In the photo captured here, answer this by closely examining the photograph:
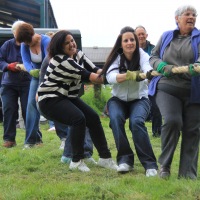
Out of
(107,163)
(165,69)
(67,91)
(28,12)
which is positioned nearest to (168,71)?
(165,69)

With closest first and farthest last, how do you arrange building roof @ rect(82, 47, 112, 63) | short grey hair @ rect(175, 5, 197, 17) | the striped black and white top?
short grey hair @ rect(175, 5, 197, 17) → the striped black and white top → building roof @ rect(82, 47, 112, 63)

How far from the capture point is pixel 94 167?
560cm

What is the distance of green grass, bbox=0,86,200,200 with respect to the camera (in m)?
4.03

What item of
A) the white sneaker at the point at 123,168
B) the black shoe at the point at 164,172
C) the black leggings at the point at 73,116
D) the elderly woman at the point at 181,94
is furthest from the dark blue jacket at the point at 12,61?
the black shoe at the point at 164,172

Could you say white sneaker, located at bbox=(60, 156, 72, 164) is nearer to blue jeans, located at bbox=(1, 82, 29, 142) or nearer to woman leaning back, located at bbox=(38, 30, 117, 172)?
woman leaning back, located at bbox=(38, 30, 117, 172)

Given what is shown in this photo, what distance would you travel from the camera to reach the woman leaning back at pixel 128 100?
5.11 metres

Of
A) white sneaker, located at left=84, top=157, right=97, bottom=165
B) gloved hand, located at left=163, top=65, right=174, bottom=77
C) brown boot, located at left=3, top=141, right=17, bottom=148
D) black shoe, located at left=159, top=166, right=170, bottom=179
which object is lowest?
brown boot, located at left=3, top=141, right=17, bottom=148

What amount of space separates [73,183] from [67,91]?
1266mm

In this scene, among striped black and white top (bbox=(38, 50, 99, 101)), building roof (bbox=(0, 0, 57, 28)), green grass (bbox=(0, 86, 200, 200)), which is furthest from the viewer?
building roof (bbox=(0, 0, 57, 28))

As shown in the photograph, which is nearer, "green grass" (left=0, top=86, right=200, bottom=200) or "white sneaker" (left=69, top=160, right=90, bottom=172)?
"green grass" (left=0, top=86, right=200, bottom=200)

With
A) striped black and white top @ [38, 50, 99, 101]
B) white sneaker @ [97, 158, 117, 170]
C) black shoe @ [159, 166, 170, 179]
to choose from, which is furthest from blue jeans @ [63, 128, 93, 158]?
black shoe @ [159, 166, 170, 179]

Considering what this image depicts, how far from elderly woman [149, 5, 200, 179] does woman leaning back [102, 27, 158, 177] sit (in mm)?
370

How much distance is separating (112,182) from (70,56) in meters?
1.66

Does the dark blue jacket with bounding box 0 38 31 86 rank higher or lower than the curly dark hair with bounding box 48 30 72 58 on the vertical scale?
lower
